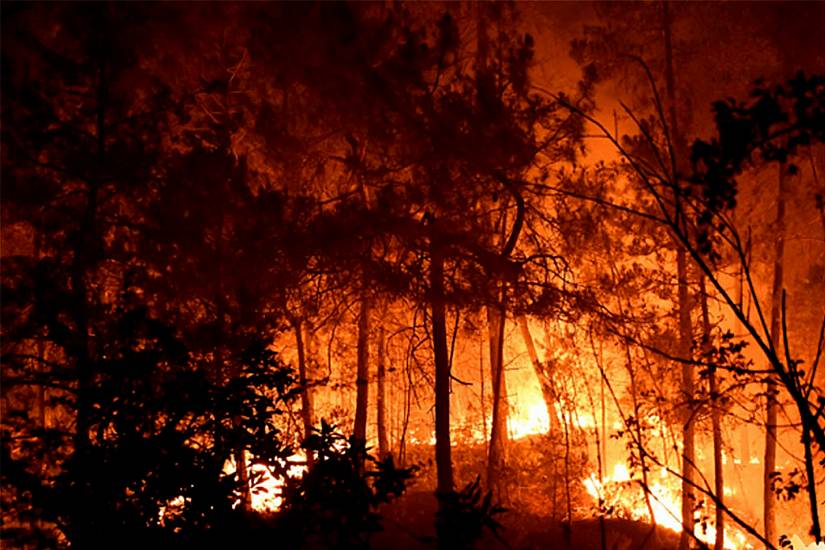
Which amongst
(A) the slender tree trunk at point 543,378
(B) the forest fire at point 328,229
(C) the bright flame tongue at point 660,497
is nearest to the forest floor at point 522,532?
(B) the forest fire at point 328,229

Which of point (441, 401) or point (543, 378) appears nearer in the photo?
point (441, 401)

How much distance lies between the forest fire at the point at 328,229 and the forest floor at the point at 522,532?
0.10m

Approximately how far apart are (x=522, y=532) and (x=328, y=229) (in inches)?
241

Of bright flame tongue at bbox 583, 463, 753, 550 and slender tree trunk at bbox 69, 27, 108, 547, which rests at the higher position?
slender tree trunk at bbox 69, 27, 108, 547

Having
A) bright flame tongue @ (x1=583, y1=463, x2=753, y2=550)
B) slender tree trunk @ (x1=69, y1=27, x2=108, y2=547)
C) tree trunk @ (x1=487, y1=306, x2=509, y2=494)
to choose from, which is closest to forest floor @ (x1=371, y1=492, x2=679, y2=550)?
tree trunk @ (x1=487, y1=306, x2=509, y2=494)

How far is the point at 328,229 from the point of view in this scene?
7180 mm

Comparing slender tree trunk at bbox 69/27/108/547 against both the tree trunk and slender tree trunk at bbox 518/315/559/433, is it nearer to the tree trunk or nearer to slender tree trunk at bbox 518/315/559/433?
the tree trunk

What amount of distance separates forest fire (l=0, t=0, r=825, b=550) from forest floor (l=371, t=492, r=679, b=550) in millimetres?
97

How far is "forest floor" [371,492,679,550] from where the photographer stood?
8.48 m

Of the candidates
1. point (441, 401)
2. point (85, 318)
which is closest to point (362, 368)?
point (441, 401)

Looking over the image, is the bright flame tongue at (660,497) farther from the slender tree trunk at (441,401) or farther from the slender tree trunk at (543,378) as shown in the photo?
the slender tree trunk at (441,401)

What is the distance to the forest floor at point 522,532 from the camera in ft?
27.8

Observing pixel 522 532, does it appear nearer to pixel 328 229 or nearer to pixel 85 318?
pixel 328 229

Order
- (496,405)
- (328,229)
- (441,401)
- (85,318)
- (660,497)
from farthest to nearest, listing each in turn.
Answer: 1. (660,497)
2. (496,405)
3. (441,401)
4. (328,229)
5. (85,318)
